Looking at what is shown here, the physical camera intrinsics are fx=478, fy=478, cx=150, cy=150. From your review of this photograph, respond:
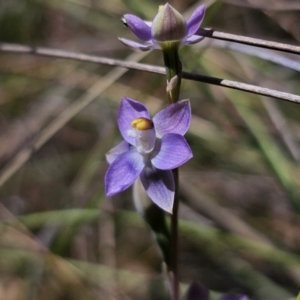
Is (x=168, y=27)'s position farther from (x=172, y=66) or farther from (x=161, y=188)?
(x=161, y=188)

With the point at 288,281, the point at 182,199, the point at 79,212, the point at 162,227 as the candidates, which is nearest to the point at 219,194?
the point at 182,199

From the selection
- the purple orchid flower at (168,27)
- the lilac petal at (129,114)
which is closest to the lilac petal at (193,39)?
the purple orchid flower at (168,27)

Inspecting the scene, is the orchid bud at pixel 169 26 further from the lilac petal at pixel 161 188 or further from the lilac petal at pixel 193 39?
the lilac petal at pixel 161 188

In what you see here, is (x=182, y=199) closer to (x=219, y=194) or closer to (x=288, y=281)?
(x=219, y=194)

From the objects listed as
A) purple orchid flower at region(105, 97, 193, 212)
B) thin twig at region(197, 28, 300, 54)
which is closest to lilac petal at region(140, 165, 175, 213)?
purple orchid flower at region(105, 97, 193, 212)

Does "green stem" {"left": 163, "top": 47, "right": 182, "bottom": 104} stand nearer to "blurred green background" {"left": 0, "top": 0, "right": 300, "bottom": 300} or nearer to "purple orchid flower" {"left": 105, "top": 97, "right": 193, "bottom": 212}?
"purple orchid flower" {"left": 105, "top": 97, "right": 193, "bottom": 212}
